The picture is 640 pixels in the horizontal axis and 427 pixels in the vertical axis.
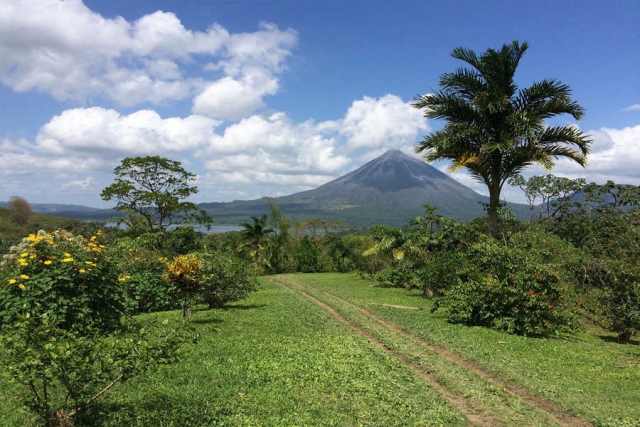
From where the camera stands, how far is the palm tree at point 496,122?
12.8 m

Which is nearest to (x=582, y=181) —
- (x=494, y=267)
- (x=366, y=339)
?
(x=494, y=267)

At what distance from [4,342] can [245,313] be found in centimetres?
913

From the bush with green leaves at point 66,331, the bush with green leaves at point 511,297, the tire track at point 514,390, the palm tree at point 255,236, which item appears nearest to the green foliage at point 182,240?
the palm tree at point 255,236

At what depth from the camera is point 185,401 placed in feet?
17.4

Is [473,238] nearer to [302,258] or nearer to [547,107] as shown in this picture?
[547,107]

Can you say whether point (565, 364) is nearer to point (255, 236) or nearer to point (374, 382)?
point (374, 382)

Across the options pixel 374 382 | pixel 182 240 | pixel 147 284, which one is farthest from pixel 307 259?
pixel 374 382

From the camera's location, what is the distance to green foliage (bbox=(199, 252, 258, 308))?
1195 centimetres

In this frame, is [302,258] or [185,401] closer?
[185,401]

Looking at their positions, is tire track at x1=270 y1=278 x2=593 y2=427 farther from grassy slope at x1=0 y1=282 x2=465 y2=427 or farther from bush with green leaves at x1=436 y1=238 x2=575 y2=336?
bush with green leaves at x1=436 y1=238 x2=575 y2=336

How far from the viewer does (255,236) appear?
127 feet

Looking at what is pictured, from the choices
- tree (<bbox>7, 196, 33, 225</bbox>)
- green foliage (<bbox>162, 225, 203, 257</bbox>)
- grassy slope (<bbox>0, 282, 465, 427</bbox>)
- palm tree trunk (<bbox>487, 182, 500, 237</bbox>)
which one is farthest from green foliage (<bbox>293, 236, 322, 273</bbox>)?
tree (<bbox>7, 196, 33, 225</bbox>)

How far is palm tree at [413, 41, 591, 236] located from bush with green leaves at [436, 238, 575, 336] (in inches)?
112

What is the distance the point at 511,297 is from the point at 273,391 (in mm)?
7594
